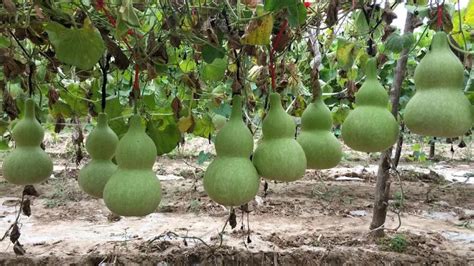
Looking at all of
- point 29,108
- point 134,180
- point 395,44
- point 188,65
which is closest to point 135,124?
point 134,180

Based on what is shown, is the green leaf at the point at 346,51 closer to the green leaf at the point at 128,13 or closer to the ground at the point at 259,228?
the ground at the point at 259,228

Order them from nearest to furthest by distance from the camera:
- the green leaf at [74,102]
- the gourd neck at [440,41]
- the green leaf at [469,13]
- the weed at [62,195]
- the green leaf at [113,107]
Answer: the gourd neck at [440,41] → the green leaf at [469,13] → the green leaf at [113,107] → the green leaf at [74,102] → the weed at [62,195]

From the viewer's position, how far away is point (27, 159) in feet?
6.96

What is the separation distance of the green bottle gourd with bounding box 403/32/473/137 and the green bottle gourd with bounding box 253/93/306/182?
14.0 inches

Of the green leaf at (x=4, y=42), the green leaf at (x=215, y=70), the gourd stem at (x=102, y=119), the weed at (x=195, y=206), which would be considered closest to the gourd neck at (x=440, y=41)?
the green leaf at (x=215, y=70)

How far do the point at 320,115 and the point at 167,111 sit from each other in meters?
1.26

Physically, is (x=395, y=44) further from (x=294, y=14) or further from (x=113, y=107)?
(x=113, y=107)

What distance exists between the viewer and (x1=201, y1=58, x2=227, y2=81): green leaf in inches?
95.0

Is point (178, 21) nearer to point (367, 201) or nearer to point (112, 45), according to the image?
point (112, 45)

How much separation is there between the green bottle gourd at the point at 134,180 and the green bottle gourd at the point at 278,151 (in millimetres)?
363

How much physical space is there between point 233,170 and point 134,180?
0.35 meters

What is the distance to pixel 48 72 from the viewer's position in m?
2.89

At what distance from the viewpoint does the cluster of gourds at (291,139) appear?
1.47 m

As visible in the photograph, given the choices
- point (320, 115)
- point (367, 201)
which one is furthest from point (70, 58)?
point (367, 201)
